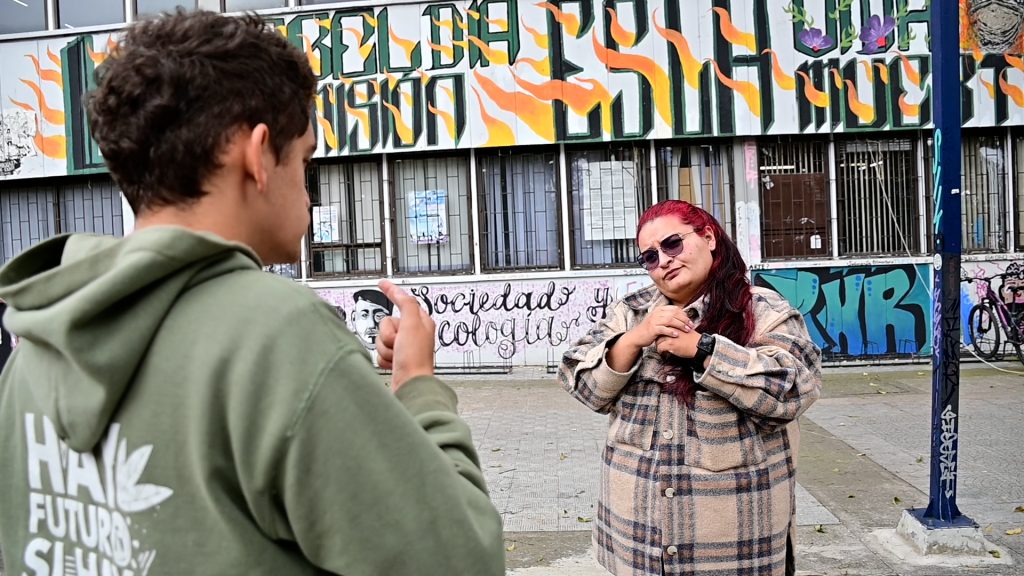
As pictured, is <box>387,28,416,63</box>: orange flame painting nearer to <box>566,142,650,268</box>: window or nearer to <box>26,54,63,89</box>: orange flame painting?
<box>566,142,650,268</box>: window

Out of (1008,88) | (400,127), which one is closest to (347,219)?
(400,127)

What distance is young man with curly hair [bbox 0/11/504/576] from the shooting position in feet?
3.33

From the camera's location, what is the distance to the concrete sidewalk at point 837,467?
16.7 feet

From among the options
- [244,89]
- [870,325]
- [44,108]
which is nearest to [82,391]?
[244,89]

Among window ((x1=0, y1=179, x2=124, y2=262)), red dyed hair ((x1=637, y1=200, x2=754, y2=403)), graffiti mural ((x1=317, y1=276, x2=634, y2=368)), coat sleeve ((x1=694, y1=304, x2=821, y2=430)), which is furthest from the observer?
window ((x1=0, y1=179, x2=124, y2=262))

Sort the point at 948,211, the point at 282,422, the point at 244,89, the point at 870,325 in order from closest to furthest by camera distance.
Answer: the point at 282,422 < the point at 244,89 < the point at 948,211 < the point at 870,325

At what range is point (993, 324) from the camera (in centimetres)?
1171

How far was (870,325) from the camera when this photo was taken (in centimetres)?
1199

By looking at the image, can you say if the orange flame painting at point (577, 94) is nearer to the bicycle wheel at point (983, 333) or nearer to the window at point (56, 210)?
the bicycle wheel at point (983, 333)

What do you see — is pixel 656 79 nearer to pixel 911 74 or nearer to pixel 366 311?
pixel 911 74

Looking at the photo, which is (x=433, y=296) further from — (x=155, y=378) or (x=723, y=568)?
(x=155, y=378)

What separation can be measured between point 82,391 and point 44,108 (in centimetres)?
1371

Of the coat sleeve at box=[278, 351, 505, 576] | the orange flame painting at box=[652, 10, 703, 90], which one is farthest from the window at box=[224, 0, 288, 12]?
A: the coat sleeve at box=[278, 351, 505, 576]

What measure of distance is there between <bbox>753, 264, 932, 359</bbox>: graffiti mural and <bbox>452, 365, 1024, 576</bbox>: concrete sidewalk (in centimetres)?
95
